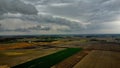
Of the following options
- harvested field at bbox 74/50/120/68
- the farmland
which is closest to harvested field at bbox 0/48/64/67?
the farmland

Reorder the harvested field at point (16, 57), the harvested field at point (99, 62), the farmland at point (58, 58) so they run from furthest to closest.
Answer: the harvested field at point (16, 57)
the farmland at point (58, 58)
the harvested field at point (99, 62)

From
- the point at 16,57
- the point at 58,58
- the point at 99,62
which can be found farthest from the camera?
the point at 16,57

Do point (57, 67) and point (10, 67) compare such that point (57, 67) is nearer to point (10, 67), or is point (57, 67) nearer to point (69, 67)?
point (69, 67)

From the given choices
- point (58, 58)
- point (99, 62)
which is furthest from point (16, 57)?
point (99, 62)

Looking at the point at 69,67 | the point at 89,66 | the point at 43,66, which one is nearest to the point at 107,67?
the point at 89,66

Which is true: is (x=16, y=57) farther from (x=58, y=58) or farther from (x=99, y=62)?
(x=99, y=62)

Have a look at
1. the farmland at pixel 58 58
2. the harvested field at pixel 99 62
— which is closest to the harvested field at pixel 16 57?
the farmland at pixel 58 58

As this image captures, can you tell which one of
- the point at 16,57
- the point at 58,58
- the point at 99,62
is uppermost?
the point at 16,57

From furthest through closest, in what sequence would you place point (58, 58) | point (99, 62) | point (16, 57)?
point (16, 57) → point (58, 58) → point (99, 62)

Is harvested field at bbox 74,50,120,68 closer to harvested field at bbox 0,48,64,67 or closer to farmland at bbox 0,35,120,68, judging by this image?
farmland at bbox 0,35,120,68

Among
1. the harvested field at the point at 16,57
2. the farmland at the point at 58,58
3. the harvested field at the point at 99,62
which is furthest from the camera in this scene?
the harvested field at the point at 16,57

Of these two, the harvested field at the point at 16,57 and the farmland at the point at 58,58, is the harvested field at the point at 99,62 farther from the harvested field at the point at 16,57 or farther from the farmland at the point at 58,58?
the harvested field at the point at 16,57
